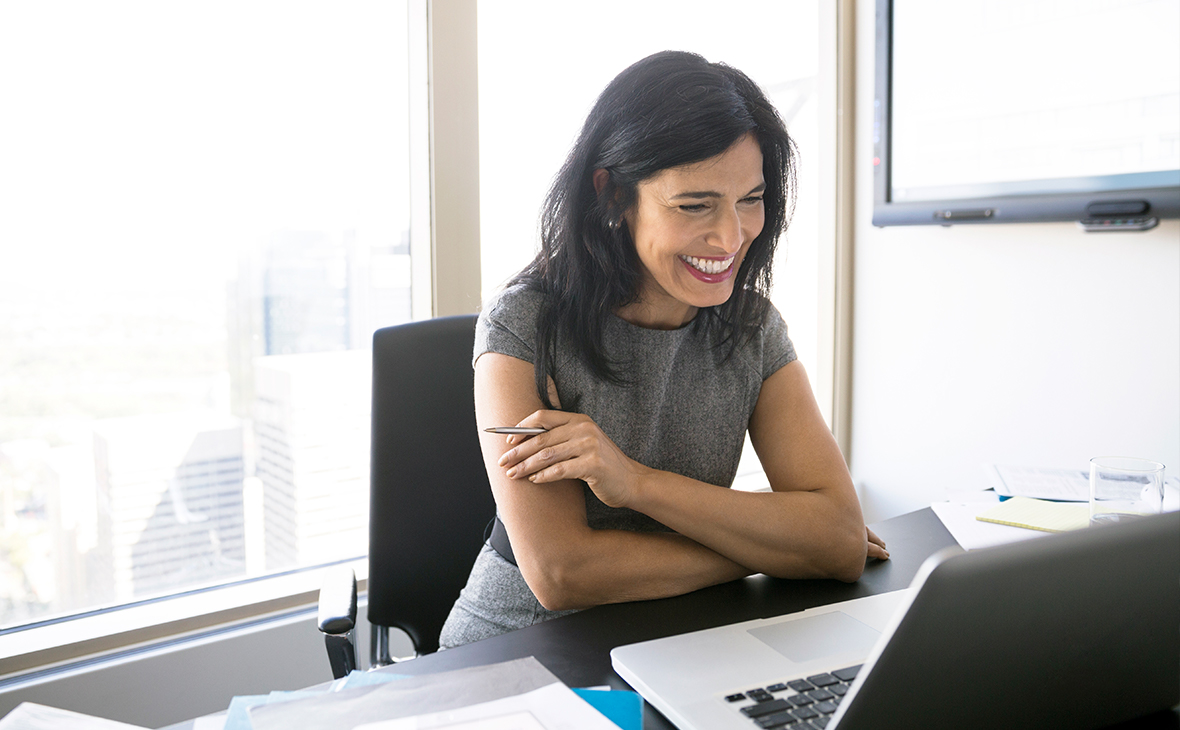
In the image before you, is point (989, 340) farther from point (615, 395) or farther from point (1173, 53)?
point (615, 395)

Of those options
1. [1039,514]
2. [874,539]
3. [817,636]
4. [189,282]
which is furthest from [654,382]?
[189,282]

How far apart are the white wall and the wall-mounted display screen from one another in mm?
112

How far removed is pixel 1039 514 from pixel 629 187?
0.83m

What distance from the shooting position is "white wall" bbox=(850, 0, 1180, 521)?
2133 mm

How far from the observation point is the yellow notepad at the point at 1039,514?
1268mm

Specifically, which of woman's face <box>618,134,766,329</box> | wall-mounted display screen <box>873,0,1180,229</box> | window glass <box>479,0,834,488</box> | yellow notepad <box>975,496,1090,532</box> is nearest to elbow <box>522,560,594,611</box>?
woman's face <box>618,134,766,329</box>

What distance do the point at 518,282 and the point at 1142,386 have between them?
1.76m

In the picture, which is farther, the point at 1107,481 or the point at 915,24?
the point at 915,24

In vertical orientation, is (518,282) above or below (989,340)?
above

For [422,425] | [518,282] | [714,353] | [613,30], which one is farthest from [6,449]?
[613,30]

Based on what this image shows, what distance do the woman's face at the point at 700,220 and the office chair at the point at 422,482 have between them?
36 centimetres

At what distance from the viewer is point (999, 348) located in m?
2.46

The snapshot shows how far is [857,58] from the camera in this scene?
279 cm

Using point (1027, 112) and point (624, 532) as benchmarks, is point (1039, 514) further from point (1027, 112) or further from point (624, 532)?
point (1027, 112)
